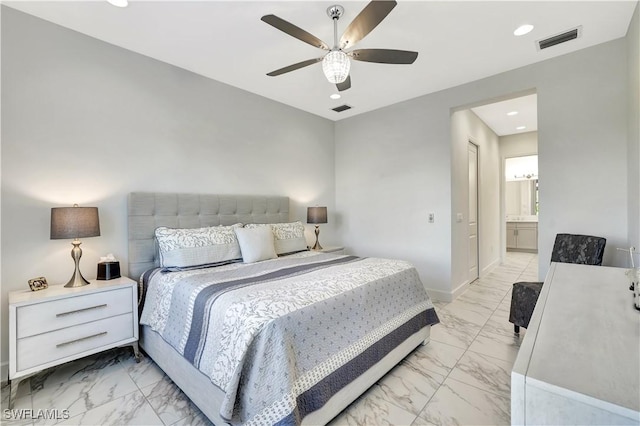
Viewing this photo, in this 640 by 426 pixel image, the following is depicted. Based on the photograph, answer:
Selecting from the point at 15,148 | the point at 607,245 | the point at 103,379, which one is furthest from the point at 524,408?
the point at 15,148

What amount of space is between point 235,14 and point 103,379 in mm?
2950

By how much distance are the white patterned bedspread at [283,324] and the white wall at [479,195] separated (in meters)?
1.70

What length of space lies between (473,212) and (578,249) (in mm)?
2122

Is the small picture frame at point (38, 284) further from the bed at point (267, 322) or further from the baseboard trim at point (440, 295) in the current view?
the baseboard trim at point (440, 295)

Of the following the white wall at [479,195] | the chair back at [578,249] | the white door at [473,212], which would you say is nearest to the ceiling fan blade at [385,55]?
the white wall at [479,195]

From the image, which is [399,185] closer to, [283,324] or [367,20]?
[367,20]

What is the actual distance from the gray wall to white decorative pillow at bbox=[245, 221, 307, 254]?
0.72 meters

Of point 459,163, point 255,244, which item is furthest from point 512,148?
point 255,244

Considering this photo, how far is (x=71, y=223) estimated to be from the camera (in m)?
2.12

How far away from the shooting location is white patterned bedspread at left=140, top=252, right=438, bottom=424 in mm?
1382

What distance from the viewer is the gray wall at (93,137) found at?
2156 millimetres

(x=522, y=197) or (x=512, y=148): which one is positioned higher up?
(x=512, y=148)

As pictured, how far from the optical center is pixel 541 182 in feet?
10.0

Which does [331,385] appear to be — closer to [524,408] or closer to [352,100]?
[524,408]
